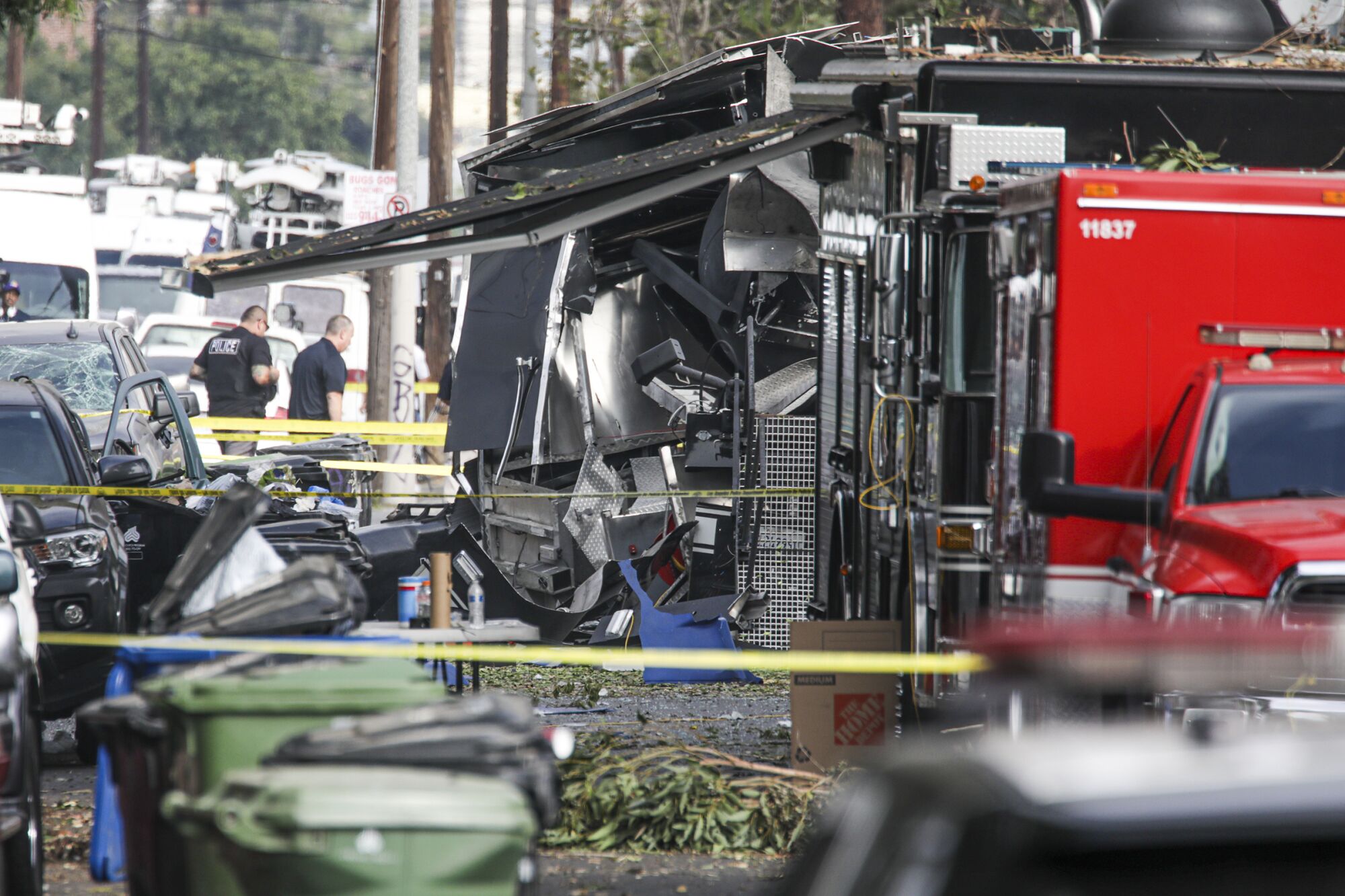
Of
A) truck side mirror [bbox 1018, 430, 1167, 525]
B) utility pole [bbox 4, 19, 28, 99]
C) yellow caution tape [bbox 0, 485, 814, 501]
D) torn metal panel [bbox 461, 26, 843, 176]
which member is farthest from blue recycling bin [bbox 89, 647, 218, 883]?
utility pole [bbox 4, 19, 28, 99]

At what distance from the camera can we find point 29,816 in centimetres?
569

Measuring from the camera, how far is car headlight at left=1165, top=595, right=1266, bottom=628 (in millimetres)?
5790

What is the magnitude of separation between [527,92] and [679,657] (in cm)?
2360

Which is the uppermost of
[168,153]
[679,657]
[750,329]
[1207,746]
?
[168,153]

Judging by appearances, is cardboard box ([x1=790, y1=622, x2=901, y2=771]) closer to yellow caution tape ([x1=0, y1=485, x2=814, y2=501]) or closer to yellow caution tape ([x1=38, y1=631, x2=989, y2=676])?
yellow caution tape ([x1=38, y1=631, x2=989, y2=676])

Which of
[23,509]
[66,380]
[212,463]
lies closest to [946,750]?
[23,509]

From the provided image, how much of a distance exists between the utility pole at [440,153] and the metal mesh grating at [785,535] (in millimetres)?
10696

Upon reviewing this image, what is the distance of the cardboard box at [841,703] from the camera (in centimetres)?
780

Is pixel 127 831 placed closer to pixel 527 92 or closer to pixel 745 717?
pixel 745 717

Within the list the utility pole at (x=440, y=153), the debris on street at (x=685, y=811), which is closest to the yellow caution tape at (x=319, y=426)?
the utility pole at (x=440, y=153)

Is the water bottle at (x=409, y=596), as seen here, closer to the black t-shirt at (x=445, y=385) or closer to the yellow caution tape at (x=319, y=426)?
the black t-shirt at (x=445, y=385)

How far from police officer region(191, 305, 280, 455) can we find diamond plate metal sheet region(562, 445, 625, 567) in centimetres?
766

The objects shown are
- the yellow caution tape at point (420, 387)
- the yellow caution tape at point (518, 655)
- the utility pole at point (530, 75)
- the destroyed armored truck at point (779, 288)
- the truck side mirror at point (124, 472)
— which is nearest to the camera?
the yellow caution tape at point (518, 655)

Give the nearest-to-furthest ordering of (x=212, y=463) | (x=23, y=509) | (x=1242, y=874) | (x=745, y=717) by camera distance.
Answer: (x=1242, y=874), (x=23, y=509), (x=745, y=717), (x=212, y=463)
